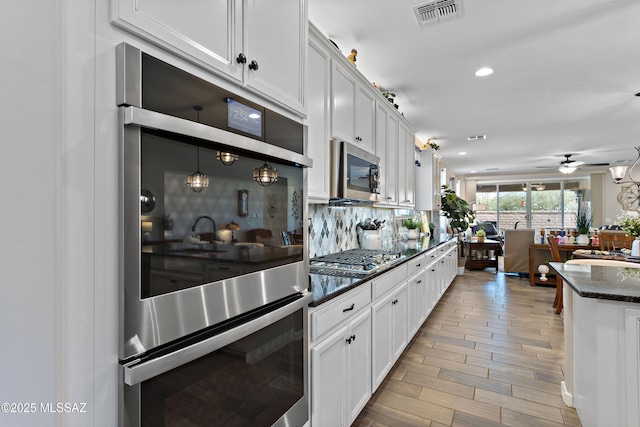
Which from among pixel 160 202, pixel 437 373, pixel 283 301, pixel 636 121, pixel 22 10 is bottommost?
pixel 437 373

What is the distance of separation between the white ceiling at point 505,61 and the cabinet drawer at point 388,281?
181cm

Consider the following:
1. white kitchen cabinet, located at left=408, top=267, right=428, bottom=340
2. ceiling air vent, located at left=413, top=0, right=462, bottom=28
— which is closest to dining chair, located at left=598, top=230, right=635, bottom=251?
white kitchen cabinet, located at left=408, top=267, right=428, bottom=340

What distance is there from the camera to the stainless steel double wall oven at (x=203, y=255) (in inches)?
27.7

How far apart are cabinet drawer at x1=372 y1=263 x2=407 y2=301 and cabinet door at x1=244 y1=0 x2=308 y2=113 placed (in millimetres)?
1216

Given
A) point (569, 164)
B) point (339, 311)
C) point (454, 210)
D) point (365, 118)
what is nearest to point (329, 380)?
point (339, 311)

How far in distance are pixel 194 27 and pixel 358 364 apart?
1.75 metres

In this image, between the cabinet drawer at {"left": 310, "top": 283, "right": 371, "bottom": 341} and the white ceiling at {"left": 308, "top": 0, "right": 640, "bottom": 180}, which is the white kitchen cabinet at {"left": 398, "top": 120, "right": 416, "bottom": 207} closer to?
the white ceiling at {"left": 308, "top": 0, "right": 640, "bottom": 180}

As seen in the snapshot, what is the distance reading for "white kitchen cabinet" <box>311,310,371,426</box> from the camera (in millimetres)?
1420

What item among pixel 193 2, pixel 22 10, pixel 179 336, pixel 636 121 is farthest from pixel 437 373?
pixel 636 121

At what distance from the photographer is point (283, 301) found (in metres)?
1.21

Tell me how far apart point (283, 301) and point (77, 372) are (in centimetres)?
68

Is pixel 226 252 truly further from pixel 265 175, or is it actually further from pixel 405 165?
pixel 405 165

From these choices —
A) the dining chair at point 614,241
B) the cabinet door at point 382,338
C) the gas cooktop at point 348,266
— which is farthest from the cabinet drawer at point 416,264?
the dining chair at point 614,241

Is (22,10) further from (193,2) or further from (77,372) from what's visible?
(77,372)
